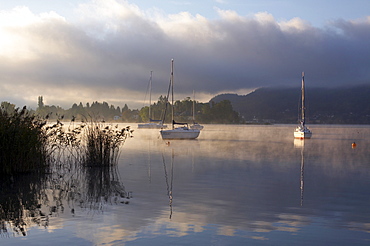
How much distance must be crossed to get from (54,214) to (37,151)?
8.05 metres

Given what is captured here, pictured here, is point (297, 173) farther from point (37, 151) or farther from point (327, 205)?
point (37, 151)

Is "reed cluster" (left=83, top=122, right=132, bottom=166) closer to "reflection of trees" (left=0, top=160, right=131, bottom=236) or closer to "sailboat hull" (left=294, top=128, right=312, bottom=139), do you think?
"reflection of trees" (left=0, top=160, right=131, bottom=236)

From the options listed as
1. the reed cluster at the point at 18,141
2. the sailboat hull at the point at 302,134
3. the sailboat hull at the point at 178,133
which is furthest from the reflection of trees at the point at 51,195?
the sailboat hull at the point at 302,134

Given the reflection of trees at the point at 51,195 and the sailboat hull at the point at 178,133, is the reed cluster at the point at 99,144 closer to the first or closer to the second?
the reflection of trees at the point at 51,195

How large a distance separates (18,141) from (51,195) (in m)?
3.92

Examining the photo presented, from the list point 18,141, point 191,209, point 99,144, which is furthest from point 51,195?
point 99,144

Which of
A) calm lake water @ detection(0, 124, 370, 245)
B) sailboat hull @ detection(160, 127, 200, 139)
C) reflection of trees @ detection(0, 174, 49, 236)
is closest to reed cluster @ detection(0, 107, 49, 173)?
reflection of trees @ detection(0, 174, 49, 236)

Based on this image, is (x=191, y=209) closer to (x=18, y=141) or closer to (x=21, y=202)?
(x=21, y=202)

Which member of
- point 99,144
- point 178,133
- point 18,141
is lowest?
point 178,133

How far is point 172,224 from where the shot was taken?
9.88m

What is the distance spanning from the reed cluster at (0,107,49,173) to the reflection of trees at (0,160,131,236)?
51 centimetres

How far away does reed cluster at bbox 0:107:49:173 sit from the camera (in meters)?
16.5

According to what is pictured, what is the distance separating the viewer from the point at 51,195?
1387 centimetres

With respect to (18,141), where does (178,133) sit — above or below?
below
